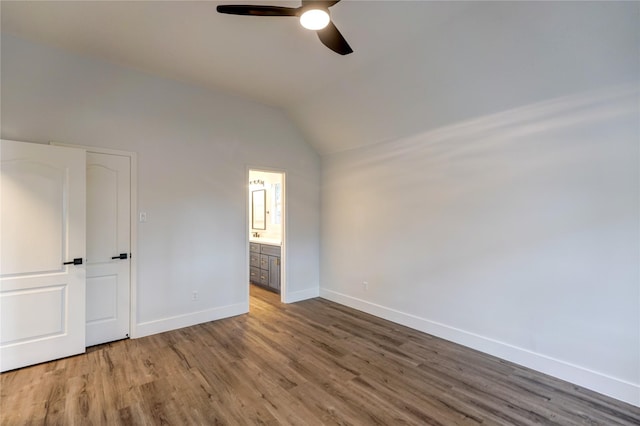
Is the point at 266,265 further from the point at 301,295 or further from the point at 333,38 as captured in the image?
the point at 333,38

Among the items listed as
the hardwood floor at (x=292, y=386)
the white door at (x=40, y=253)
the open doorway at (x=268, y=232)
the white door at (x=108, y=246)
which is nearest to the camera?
the hardwood floor at (x=292, y=386)

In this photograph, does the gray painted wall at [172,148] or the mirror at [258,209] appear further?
the mirror at [258,209]

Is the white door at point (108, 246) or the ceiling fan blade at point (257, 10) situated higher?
the ceiling fan blade at point (257, 10)

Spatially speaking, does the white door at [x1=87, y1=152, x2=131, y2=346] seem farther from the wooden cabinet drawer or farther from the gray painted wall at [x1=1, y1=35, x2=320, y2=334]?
the wooden cabinet drawer

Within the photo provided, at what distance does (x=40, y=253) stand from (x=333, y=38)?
3384 millimetres

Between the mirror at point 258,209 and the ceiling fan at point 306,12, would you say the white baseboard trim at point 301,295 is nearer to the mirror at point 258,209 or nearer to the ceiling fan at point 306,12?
the mirror at point 258,209

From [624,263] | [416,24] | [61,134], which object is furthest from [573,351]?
[61,134]

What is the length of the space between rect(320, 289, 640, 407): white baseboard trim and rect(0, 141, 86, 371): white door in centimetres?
371

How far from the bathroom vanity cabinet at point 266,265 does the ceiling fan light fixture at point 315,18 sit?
12.7 feet

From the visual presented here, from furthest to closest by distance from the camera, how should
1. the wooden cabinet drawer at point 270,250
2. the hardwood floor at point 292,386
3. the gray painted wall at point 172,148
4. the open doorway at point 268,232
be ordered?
1. the wooden cabinet drawer at point 270,250
2. the open doorway at point 268,232
3. the gray painted wall at point 172,148
4. the hardwood floor at point 292,386

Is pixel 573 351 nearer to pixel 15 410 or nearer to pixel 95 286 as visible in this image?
pixel 15 410

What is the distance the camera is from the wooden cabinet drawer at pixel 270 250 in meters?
5.38

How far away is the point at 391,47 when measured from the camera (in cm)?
307

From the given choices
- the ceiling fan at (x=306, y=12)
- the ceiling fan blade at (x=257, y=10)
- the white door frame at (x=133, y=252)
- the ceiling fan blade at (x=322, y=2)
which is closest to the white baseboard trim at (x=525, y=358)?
the white door frame at (x=133, y=252)
